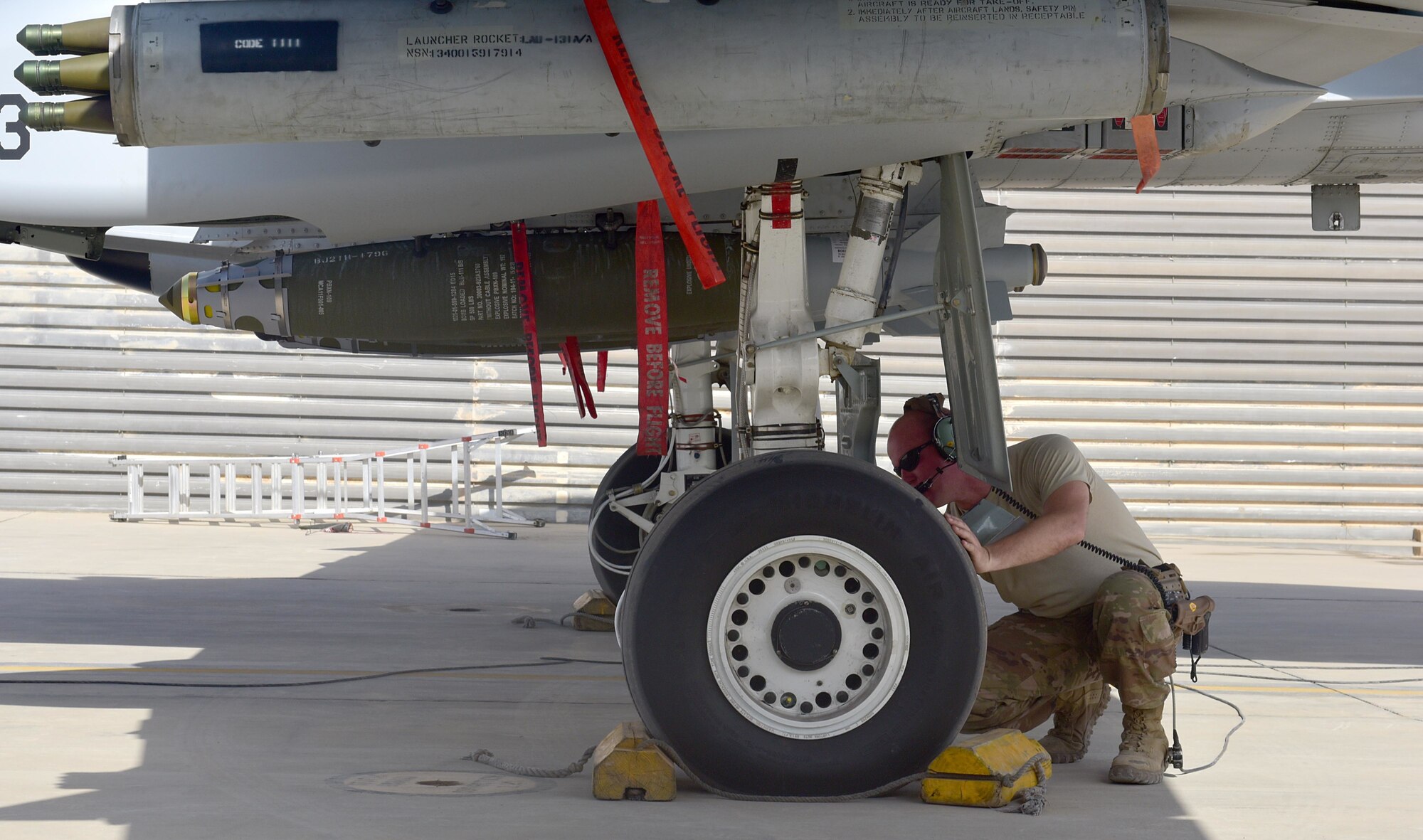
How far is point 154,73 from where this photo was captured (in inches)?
131

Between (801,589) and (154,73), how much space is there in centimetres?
221

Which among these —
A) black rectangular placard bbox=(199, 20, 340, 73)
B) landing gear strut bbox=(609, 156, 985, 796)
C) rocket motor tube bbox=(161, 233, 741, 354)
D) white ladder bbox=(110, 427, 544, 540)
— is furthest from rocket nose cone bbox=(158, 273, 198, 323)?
white ladder bbox=(110, 427, 544, 540)

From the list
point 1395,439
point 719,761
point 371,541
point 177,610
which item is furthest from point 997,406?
point 1395,439

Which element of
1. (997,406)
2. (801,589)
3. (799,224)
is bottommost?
(801,589)

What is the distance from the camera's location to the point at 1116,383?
44.3ft

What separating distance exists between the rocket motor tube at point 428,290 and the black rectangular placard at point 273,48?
69.5 inches

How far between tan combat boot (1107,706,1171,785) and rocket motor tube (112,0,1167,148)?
6.08 ft

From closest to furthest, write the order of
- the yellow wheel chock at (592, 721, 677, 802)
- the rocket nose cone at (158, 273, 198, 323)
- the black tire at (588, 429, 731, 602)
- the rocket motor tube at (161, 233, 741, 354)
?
the yellow wheel chock at (592, 721, 677, 802) → the rocket motor tube at (161, 233, 741, 354) → the rocket nose cone at (158, 273, 198, 323) → the black tire at (588, 429, 731, 602)

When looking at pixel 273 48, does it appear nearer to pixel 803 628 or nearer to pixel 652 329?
pixel 652 329

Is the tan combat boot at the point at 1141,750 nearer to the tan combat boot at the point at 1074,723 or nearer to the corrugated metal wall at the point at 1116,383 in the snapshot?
the tan combat boot at the point at 1074,723

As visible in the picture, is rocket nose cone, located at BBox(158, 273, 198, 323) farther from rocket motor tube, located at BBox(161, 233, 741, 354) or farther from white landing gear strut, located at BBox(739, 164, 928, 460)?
white landing gear strut, located at BBox(739, 164, 928, 460)

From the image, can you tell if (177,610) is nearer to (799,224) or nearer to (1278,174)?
(799,224)

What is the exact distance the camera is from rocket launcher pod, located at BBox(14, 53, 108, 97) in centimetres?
333

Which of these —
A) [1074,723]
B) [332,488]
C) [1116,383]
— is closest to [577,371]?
[1074,723]
